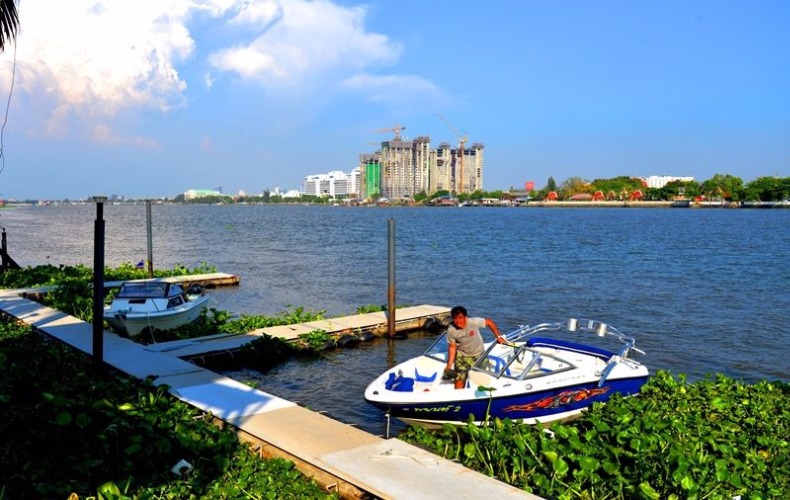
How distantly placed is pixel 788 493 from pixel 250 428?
293 inches

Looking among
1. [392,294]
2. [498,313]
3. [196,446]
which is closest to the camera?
[196,446]

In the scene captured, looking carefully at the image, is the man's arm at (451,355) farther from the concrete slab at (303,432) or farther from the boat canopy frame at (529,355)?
the concrete slab at (303,432)

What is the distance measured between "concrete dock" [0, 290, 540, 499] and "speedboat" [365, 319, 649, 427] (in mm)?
1642

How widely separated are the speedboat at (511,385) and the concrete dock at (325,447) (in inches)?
64.6

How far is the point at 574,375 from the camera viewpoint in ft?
39.0

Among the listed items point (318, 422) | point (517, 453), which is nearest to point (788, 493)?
point (517, 453)

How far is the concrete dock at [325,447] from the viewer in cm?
786

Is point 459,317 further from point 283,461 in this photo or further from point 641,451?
point 283,461

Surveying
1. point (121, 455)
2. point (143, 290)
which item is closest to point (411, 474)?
point (121, 455)

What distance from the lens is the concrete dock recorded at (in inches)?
309

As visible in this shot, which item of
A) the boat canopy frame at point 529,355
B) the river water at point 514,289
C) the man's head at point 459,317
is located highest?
the man's head at point 459,317

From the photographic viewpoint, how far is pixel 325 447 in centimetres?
903

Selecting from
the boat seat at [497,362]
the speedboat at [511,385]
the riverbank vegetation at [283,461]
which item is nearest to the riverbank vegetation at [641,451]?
the riverbank vegetation at [283,461]

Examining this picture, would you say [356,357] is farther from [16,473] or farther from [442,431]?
[16,473]
